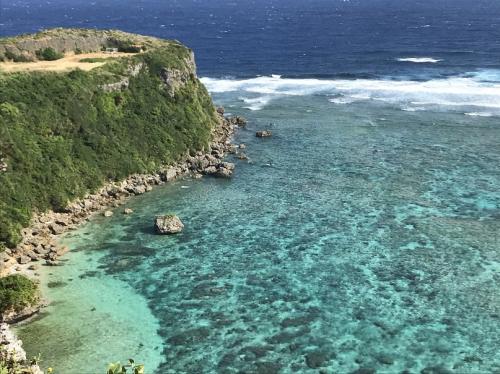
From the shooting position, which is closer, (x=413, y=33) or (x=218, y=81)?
(x=218, y=81)

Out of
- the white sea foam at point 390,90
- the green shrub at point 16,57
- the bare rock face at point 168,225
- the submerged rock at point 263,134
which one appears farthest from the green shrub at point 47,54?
the white sea foam at point 390,90

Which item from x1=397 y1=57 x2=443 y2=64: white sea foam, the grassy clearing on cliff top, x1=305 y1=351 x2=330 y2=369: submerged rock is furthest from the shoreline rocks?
x1=397 y1=57 x2=443 y2=64: white sea foam

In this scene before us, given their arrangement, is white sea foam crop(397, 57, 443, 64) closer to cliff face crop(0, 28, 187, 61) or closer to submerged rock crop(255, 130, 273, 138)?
submerged rock crop(255, 130, 273, 138)

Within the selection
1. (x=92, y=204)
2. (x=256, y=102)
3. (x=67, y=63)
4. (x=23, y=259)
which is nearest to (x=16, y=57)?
(x=67, y=63)

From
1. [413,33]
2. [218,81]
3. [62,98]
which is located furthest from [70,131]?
[413,33]

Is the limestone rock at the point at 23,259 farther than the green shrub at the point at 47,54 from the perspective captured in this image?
No

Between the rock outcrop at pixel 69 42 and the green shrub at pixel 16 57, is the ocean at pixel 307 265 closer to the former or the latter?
the rock outcrop at pixel 69 42

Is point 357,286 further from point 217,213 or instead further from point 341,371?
point 217,213
